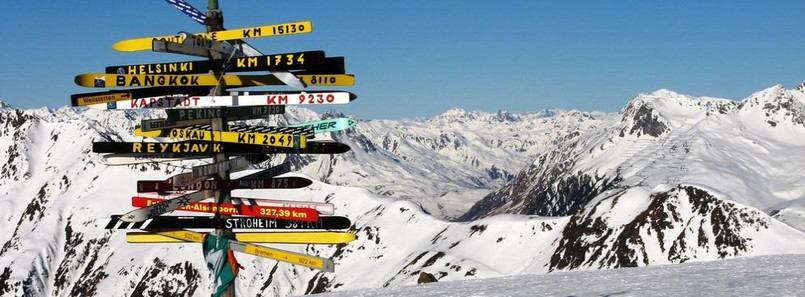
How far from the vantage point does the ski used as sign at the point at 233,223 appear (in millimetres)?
14438

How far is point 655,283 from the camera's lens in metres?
20.0

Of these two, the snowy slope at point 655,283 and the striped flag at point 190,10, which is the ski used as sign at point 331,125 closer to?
the striped flag at point 190,10

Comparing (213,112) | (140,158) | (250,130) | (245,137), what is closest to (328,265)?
(245,137)

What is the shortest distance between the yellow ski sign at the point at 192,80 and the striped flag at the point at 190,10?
1.25m

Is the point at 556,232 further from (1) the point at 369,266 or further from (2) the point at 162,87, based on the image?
(2) the point at 162,87

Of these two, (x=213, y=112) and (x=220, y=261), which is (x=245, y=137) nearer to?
(x=213, y=112)

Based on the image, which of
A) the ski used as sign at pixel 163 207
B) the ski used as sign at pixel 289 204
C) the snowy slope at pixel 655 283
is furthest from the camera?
the snowy slope at pixel 655 283

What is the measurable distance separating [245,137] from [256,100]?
2.22 feet

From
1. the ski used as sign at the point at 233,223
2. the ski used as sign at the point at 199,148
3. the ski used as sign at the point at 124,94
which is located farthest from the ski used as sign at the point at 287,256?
the ski used as sign at the point at 124,94

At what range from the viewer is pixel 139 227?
14.5m

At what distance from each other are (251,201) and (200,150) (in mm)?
1144

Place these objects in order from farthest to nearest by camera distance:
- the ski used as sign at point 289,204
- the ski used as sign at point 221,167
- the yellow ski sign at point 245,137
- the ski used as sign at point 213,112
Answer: the ski used as sign at point 289,204
the ski used as sign at point 213,112
the ski used as sign at point 221,167
the yellow ski sign at point 245,137

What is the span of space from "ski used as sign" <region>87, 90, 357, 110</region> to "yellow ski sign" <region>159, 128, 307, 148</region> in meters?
0.46

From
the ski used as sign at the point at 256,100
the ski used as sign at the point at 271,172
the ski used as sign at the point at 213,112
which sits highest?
the ski used as sign at the point at 256,100
